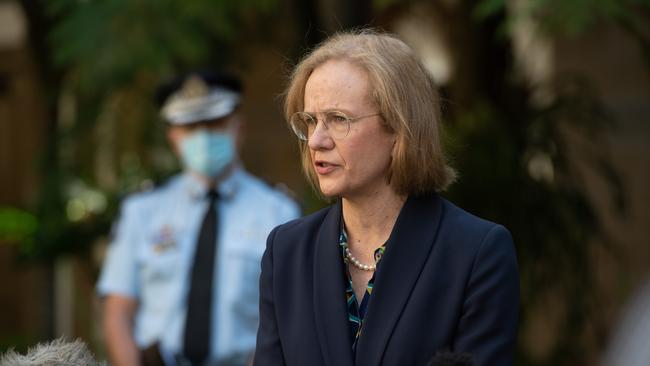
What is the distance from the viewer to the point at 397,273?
8.64 feet

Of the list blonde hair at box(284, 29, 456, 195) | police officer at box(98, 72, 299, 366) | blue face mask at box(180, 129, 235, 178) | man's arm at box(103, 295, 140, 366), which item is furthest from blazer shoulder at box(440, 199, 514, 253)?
blue face mask at box(180, 129, 235, 178)

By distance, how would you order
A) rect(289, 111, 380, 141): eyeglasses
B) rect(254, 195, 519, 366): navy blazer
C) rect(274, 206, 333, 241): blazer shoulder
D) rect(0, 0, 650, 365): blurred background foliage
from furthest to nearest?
rect(0, 0, 650, 365): blurred background foliage → rect(274, 206, 333, 241): blazer shoulder → rect(289, 111, 380, 141): eyeglasses → rect(254, 195, 519, 366): navy blazer

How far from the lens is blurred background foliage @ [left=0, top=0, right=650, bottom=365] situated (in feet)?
19.3

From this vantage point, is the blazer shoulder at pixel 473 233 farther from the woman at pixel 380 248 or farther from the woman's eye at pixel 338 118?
the woman's eye at pixel 338 118

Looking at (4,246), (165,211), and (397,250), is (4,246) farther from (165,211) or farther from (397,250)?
(397,250)

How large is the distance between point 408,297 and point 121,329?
2.39 m

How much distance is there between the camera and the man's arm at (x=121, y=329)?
4.71 meters

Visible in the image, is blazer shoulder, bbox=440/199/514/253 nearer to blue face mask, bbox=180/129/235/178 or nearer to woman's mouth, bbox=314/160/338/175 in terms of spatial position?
woman's mouth, bbox=314/160/338/175

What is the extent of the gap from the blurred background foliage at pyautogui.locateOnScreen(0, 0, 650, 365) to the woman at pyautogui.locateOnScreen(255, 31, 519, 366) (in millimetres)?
2417

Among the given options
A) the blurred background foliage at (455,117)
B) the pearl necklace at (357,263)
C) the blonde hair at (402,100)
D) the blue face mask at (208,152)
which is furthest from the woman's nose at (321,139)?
the blurred background foliage at (455,117)

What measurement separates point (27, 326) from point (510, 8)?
858 cm

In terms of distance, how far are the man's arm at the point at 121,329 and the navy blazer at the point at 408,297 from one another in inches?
80.3

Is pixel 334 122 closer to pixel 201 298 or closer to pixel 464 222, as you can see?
pixel 464 222

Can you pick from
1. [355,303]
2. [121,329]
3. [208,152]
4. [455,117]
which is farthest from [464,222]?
[455,117]
